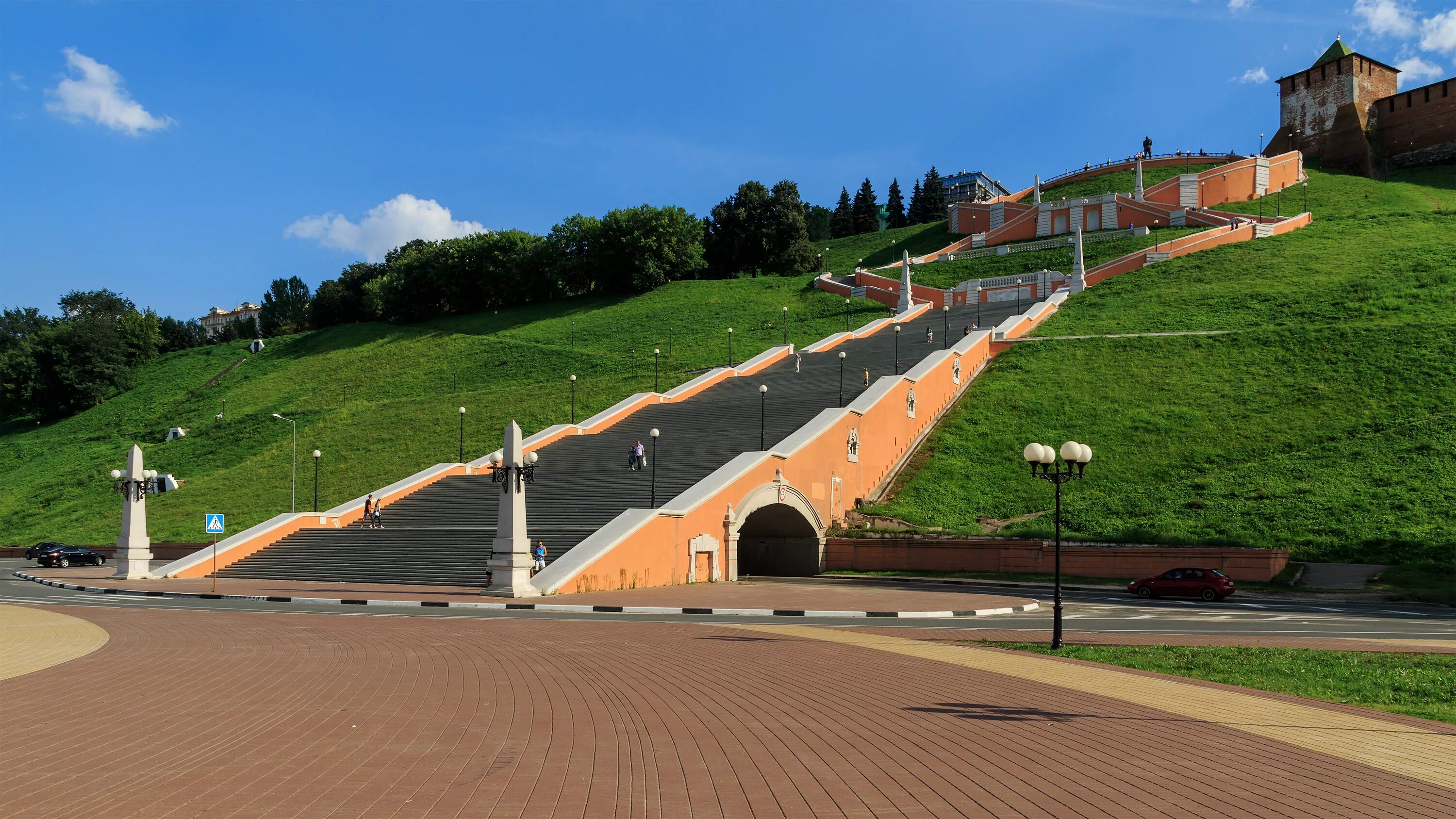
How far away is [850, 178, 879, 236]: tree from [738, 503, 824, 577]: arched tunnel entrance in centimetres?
10178

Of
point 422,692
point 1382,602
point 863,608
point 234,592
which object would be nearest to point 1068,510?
point 1382,602

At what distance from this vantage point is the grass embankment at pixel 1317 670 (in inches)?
387

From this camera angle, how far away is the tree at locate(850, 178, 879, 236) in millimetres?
131500

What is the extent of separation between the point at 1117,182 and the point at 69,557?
276 ft

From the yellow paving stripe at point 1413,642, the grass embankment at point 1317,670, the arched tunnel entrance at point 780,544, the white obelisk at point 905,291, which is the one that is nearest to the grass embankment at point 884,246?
the white obelisk at point 905,291

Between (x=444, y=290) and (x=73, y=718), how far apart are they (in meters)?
80.0

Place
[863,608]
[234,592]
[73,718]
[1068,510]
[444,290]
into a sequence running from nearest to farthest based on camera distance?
[73,718], [863,608], [234,592], [1068,510], [444,290]

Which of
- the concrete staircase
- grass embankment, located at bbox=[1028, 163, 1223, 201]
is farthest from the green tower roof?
the concrete staircase

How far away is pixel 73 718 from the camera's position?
27.3 feet

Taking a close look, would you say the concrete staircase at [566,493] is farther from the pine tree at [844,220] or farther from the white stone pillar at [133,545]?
the pine tree at [844,220]

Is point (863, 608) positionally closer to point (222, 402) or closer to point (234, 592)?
point (234, 592)

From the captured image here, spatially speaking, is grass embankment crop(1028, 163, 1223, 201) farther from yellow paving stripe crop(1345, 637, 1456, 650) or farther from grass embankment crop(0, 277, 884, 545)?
yellow paving stripe crop(1345, 637, 1456, 650)

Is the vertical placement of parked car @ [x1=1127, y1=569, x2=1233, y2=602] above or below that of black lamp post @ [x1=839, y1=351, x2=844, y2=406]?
below

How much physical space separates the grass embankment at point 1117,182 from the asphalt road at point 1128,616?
6809 centimetres
